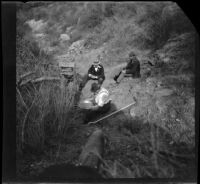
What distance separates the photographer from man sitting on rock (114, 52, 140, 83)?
4.43 m

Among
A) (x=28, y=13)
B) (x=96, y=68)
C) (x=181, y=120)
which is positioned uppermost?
(x=28, y=13)

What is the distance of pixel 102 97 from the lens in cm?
441

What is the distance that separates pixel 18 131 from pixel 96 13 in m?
1.92

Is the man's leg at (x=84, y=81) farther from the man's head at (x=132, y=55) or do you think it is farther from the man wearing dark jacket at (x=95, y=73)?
the man's head at (x=132, y=55)

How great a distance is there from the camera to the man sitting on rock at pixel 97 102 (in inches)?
172

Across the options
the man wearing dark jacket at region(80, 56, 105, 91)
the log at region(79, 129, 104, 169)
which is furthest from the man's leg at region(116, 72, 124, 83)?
the log at region(79, 129, 104, 169)

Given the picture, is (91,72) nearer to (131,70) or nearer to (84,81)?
(84,81)

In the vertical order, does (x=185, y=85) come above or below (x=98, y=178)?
above

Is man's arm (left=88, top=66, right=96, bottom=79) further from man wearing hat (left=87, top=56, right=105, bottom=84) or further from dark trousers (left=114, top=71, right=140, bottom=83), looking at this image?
dark trousers (left=114, top=71, right=140, bottom=83)

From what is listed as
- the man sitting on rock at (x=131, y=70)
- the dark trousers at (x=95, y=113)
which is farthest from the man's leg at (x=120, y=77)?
the dark trousers at (x=95, y=113)

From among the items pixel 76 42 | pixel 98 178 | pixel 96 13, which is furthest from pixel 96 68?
pixel 98 178

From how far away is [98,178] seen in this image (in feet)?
14.2

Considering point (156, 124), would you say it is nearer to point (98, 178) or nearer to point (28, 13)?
point (98, 178)

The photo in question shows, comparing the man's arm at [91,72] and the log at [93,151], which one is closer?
the log at [93,151]
